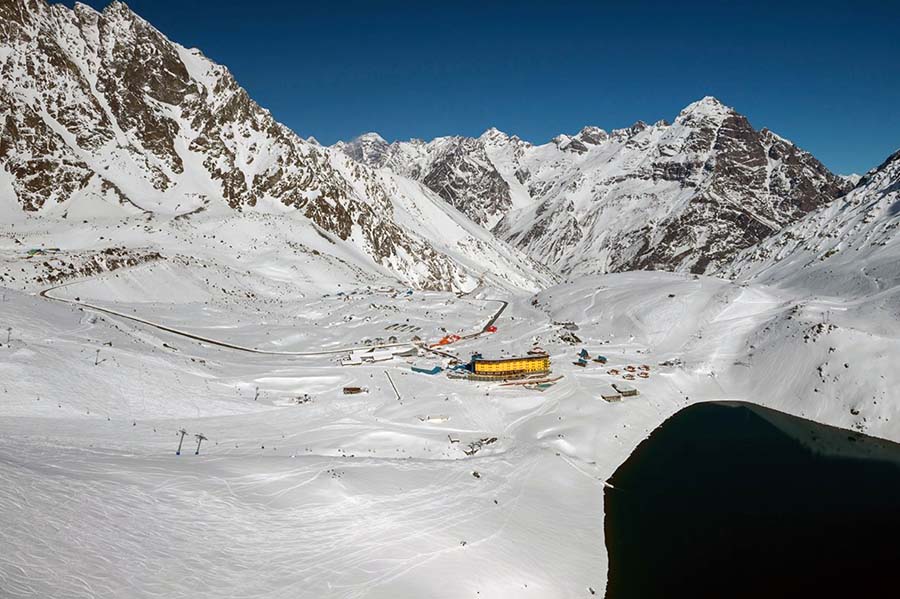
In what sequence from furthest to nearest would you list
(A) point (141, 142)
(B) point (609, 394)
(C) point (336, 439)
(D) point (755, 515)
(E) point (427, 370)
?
(A) point (141, 142) → (E) point (427, 370) → (B) point (609, 394) → (C) point (336, 439) → (D) point (755, 515)

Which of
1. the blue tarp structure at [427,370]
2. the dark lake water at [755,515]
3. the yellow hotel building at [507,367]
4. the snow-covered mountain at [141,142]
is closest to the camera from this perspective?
the dark lake water at [755,515]

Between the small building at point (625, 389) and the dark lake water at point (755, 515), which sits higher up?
the small building at point (625, 389)

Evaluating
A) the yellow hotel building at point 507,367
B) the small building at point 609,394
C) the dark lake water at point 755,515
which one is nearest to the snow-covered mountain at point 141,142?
the yellow hotel building at point 507,367

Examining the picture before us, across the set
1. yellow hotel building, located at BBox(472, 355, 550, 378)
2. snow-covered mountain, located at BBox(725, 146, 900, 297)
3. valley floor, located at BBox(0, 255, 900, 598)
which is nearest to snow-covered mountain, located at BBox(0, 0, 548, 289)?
valley floor, located at BBox(0, 255, 900, 598)

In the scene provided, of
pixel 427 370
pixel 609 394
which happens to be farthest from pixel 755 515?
pixel 427 370

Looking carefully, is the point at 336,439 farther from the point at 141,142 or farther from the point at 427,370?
the point at 141,142

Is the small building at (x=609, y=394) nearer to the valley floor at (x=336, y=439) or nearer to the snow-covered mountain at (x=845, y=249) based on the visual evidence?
the valley floor at (x=336, y=439)

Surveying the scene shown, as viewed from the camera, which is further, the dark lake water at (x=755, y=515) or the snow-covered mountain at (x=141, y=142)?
the snow-covered mountain at (x=141, y=142)
